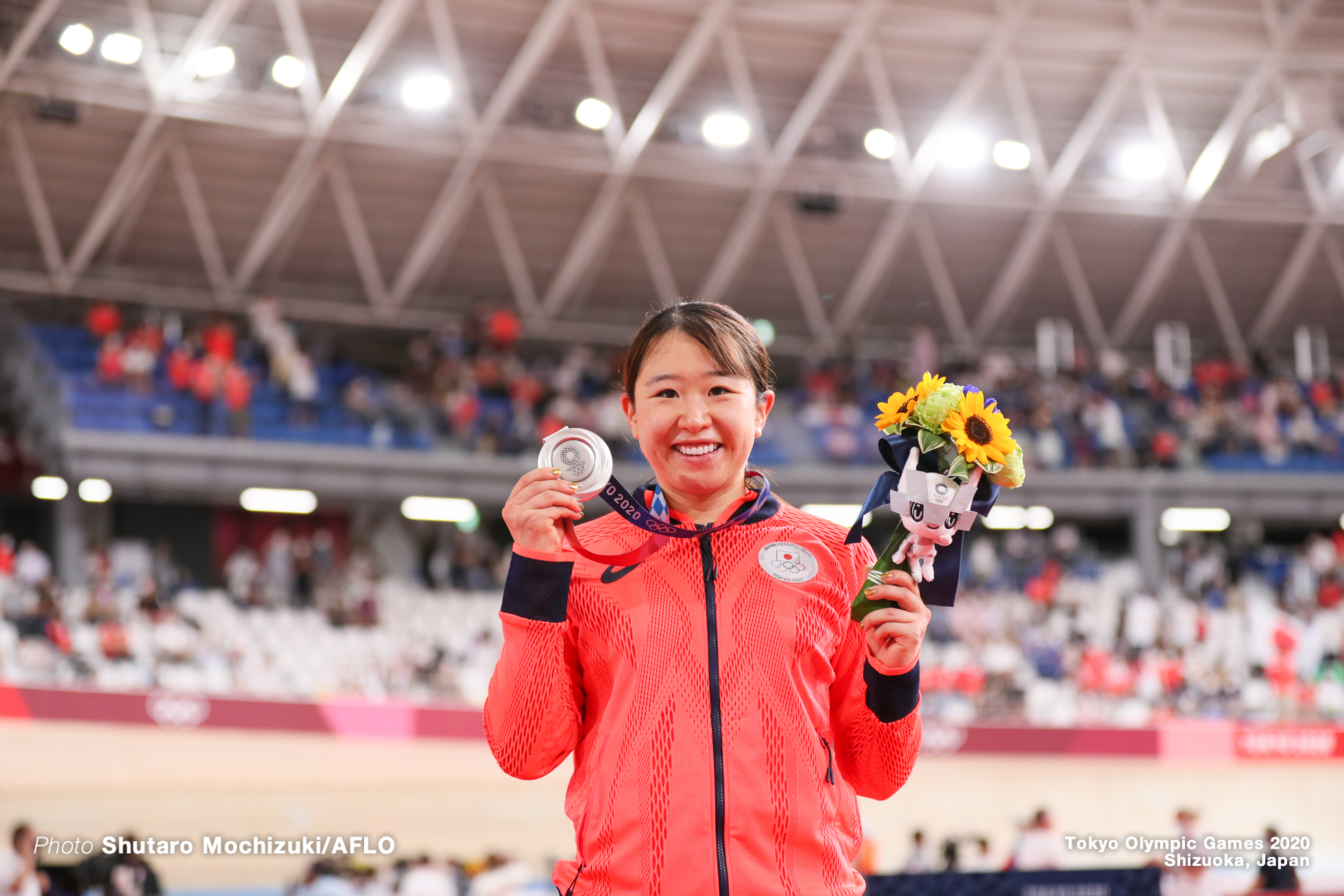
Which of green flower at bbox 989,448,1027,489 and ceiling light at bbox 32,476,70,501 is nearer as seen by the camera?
green flower at bbox 989,448,1027,489

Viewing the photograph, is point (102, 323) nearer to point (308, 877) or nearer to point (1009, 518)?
point (308, 877)

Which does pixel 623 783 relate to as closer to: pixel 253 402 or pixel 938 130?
pixel 253 402

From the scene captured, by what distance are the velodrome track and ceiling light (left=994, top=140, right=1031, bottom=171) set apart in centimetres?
1197

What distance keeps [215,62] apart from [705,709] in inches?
777

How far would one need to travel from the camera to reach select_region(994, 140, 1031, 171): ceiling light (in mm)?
23328

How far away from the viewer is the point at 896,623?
195 cm

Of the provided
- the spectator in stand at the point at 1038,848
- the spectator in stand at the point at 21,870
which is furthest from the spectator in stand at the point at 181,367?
the spectator in stand at the point at 1038,848

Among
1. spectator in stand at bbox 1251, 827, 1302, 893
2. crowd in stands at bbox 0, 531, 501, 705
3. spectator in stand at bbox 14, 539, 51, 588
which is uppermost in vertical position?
spectator in stand at bbox 14, 539, 51, 588

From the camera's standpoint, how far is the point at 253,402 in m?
19.8

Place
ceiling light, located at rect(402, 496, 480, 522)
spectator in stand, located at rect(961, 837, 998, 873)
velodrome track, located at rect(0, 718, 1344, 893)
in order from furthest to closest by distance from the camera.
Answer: ceiling light, located at rect(402, 496, 480, 522) < velodrome track, located at rect(0, 718, 1344, 893) < spectator in stand, located at rect(961, 837, 998, 873)

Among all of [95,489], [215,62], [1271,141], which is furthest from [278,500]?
[1271,141]

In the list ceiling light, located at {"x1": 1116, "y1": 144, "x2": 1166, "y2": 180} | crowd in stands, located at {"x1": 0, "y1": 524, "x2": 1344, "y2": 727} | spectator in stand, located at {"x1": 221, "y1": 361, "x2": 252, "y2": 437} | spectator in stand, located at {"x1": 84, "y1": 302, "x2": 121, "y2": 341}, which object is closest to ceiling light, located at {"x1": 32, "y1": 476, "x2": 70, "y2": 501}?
crowd in stands, located at {"x1": 0, "y1": 524, "x2": 1344, "y2": 727}

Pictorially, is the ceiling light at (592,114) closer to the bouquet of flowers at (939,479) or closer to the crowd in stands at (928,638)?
the crowd in stands at (928,638)

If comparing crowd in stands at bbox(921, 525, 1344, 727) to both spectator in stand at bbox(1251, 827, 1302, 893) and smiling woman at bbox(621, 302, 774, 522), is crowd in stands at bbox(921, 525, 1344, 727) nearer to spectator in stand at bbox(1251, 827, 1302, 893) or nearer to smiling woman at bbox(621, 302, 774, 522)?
spectator in stand at bbox(1251, 827, 1302, 893)
